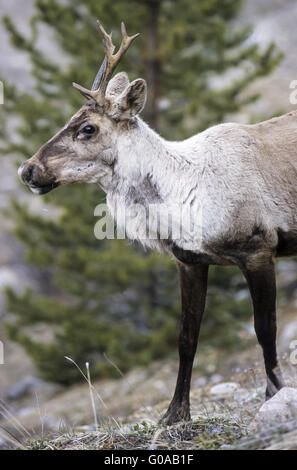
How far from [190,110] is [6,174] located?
565 inches

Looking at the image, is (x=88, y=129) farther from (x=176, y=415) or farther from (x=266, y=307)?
(x=176, y=415)

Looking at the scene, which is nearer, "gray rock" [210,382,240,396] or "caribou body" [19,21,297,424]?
"caribou body" [19,21,297,424]

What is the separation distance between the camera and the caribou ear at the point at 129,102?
14.4 feet

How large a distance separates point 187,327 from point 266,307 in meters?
0.65

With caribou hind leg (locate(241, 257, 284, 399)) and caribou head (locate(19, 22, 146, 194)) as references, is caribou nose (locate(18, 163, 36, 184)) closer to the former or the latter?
caribou head (locate(19, 22, 146, 194))

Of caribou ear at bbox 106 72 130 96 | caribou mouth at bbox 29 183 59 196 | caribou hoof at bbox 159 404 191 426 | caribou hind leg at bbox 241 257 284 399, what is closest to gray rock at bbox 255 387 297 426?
caribou hind leg at bbox 241 257 284 399

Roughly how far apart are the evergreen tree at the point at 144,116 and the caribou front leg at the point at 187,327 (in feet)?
17.9

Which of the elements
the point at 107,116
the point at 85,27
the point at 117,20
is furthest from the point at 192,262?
the point at 85,27

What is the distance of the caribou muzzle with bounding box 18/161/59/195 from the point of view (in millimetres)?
4324

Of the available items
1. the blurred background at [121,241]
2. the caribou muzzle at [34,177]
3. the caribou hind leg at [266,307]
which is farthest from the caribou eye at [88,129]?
the blurred background at [121,241]

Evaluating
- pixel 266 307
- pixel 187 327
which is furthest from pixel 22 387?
pixel 266 307

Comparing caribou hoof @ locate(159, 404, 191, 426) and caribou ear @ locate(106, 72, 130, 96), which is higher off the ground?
caribou ear @ locate(106, 72, 130, 96)

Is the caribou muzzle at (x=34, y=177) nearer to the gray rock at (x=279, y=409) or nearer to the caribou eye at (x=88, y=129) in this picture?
the caribou eye at (x=88, y=129)

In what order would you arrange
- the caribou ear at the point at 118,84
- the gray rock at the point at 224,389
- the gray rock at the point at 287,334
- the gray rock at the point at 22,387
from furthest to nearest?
the gray rock at the point at 22,387 → the gray rock at the point at 287,334 → the gray rock at the point at 224,389 → the caribou ear at the point at 118,84
